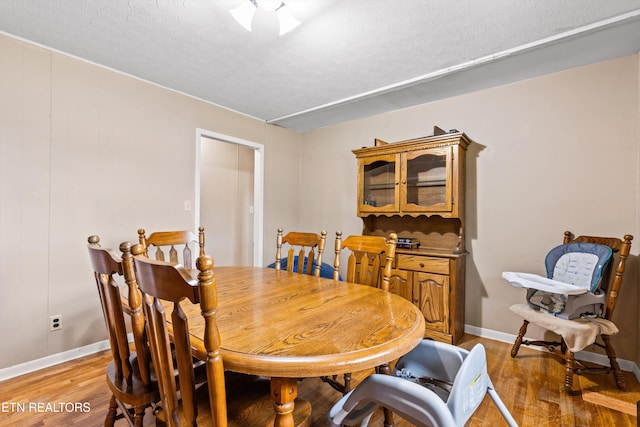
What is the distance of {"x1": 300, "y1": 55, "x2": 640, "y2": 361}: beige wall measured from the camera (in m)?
2.28

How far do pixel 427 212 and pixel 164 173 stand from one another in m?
2.55

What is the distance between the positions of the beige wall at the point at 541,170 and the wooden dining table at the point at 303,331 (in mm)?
1835

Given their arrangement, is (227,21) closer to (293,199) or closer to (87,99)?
(87,99)

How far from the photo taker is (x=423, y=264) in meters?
2.73

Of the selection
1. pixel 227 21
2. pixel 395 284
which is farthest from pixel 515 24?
pixel 395 284

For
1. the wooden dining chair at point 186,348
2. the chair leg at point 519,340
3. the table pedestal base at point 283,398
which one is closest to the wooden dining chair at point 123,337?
the wooden dining chair at point 186,348

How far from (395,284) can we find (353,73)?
6.44ft

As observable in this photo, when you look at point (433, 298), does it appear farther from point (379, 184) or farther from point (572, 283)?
point (379, 184)

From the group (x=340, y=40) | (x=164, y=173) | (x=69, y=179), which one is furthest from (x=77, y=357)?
(x=340, y=40)

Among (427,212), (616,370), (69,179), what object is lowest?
(616,370)

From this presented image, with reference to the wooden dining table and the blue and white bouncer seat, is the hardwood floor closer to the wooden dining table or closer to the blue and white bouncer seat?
the blue and white bouncer seat

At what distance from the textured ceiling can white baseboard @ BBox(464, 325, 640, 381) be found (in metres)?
2.28

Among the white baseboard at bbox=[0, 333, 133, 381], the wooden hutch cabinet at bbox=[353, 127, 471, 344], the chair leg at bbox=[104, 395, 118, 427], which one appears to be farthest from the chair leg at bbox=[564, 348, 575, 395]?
the white baseboard at bbox=[0, 333, 133, 381]

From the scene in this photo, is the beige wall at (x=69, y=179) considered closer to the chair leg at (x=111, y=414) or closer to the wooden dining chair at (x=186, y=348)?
the chair leg at (x=111, y=414)
